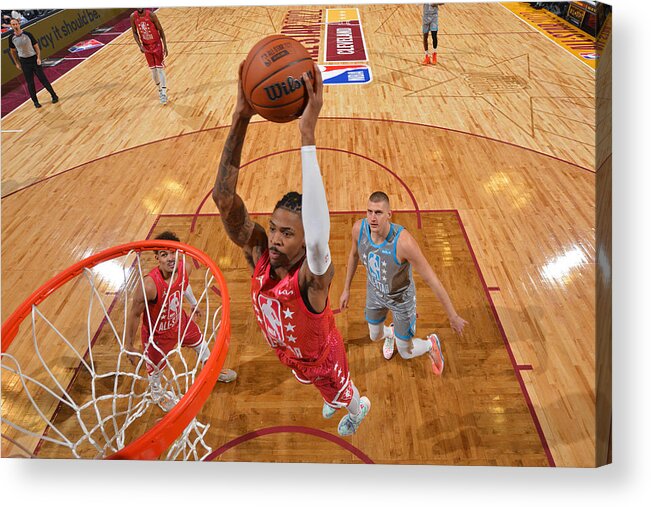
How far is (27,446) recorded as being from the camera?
128 inches

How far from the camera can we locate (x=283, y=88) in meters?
2.19

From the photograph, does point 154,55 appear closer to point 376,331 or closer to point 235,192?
point 235,192

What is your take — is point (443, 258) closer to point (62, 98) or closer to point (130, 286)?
point (130, 286)

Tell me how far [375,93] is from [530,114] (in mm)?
1769

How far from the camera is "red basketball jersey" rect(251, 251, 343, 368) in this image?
2.56 m

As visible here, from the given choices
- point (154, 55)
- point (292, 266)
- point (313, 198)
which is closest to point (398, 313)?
point (292, 266)

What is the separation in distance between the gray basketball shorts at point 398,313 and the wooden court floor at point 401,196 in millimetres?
315

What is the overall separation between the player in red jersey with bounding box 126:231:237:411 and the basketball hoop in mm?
43

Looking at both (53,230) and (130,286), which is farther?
(53,230)

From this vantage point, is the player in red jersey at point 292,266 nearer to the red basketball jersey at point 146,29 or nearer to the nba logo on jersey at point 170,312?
the nba logo on jersey at point 170,312

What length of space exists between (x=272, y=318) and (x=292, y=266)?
349 millimetres

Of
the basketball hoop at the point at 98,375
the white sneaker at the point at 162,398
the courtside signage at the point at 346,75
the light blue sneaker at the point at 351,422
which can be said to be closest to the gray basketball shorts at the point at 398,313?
the light blue sneaker at the point at 351,422

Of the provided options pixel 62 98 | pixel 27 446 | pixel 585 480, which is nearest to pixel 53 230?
pixel 62 98

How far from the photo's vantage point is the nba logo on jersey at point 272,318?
104 inches
